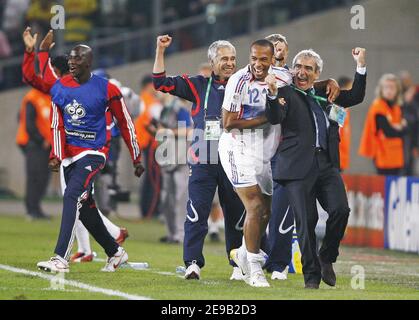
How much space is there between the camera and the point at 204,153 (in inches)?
495

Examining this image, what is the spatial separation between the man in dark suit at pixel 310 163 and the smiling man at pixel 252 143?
0.73 ft

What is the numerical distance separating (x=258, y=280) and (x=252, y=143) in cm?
122

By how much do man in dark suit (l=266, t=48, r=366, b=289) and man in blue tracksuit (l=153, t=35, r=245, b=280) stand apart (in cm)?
96

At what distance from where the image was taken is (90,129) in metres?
12.5

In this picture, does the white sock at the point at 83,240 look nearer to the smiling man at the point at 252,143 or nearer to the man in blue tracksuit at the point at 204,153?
the man in blue tracksuit at the point at 204,153

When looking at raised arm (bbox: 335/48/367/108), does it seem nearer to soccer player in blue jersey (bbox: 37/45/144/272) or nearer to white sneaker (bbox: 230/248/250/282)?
white sneaker (bbox: 230/248/250/282)

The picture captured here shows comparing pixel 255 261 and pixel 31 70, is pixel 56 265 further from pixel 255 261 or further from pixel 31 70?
pixel 31 70

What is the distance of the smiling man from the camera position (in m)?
11.5

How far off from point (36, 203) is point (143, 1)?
323 inches

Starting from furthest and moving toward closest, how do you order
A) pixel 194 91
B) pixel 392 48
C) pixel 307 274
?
1. pixel 392 48
2. pixel 194 91
3. pixel 307 274

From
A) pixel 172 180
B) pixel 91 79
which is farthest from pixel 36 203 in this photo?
pixel 91 79

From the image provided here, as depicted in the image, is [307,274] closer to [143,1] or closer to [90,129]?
[90,129]

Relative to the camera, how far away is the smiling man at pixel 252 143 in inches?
452

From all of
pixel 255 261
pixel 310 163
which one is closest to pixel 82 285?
pixel 255 261
